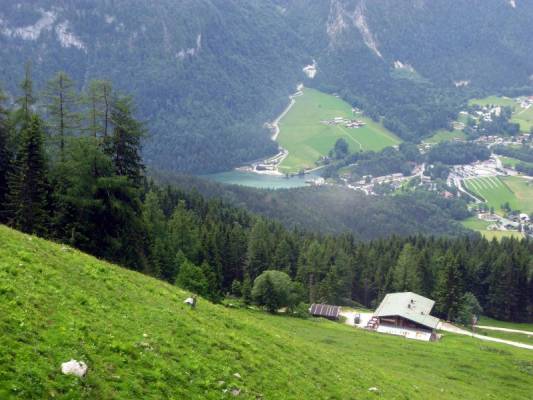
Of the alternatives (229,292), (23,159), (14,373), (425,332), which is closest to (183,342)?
(14,373)

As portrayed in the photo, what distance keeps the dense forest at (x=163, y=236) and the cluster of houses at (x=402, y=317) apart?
25.4 ft

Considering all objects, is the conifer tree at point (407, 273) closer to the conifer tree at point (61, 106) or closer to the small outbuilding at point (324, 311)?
the small outbuilding at point (324, 311)

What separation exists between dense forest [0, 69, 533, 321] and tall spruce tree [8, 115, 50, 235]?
0.34ft

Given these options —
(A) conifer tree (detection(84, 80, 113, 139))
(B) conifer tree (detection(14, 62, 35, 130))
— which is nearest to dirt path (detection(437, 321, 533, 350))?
(A) conifer tree (detection(84, 80, 113, 139))

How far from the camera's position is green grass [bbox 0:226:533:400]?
74.2 ft

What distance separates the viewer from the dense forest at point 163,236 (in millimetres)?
54250

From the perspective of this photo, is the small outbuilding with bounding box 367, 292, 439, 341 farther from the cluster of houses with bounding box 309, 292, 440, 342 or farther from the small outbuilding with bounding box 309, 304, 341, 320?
the small outbuilding with bounding box 309, 304, 341, 320

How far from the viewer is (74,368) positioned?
74.2ft

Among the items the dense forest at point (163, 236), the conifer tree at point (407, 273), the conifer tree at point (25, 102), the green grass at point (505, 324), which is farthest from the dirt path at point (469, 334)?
the conifer tree at point (25, 102)

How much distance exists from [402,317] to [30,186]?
67.9 meters

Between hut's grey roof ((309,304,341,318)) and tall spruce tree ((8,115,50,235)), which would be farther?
hut's grey roof ((309,304,341,318))

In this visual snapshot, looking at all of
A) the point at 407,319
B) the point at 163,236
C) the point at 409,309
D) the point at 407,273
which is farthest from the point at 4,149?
the point at 407,273

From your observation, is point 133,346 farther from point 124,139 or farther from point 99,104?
point 99,104

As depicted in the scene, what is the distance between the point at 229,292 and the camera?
4449 inches
